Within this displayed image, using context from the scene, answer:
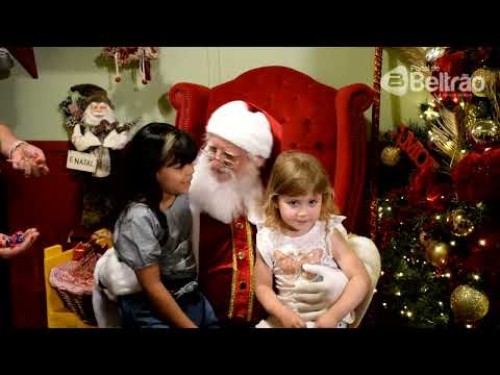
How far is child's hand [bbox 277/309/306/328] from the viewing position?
1709 millimetres

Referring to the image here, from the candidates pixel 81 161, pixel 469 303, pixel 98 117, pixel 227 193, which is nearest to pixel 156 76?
pixel 98 117

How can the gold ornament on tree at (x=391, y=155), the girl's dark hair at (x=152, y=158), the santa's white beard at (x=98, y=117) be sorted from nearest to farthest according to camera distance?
the girl's dark hair at (x=152, y=158) < the santa's white beard at (x=98, y=117) < the gold ornament on tree at (x=391, y=155)

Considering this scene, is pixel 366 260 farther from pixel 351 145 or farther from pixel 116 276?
pixel 116 276

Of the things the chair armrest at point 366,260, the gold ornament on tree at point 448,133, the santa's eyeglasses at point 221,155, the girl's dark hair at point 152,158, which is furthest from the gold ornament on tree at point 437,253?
the girl's dark hair at point 152,158

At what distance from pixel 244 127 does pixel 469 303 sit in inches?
33.7

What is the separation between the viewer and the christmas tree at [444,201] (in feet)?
5.70

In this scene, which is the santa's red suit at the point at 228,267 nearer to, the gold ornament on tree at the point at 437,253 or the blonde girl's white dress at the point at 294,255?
the blonde girl's white dress at the point at 294,255

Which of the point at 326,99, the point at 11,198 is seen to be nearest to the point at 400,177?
the point at 326,99

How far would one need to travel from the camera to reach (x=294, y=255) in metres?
1.72

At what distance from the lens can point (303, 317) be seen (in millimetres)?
1733

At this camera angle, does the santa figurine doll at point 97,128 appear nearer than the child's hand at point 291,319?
No

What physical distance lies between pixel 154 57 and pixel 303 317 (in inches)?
37.9
